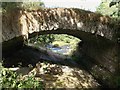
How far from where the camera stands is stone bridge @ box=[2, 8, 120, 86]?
7688 millimetres

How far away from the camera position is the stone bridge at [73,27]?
303 inches

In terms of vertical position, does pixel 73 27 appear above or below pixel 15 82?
above

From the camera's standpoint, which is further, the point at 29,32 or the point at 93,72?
the point at 93,72

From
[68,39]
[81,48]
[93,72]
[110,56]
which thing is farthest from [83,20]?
[68,39]

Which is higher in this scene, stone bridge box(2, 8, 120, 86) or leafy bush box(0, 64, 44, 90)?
stone bridge box(2, 8, 120, 86)

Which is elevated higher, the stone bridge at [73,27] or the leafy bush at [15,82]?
the stone bridge at [73,27]

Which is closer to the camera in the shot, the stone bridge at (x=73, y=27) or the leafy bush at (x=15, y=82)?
the leafy bush at (x=15, y=82)

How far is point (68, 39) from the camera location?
74.6ft

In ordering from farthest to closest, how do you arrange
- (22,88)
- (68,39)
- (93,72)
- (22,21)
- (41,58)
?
(68,39)
(41,58)
(93,72)
(22,21)
(22,88)

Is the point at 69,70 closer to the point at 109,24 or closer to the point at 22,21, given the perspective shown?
the point at 109,24

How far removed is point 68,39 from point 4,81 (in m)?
16.4

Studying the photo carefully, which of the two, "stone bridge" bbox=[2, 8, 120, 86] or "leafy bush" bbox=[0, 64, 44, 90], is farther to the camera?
"stone bridge" bbox=[2, 8, 120, 86]

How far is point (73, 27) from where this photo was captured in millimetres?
8422

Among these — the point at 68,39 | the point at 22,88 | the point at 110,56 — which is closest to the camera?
the point at 22,88
